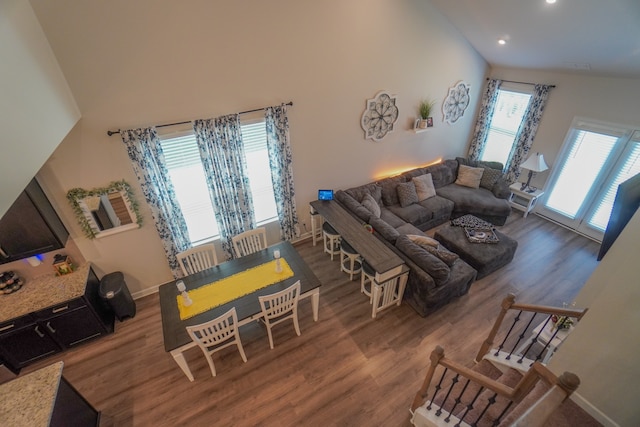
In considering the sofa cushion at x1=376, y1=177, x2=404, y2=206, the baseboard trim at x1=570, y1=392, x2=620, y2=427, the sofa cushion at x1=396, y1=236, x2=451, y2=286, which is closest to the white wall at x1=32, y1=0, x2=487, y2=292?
the sofa cushion at x1=376, y1=177, x2=404, y2=206

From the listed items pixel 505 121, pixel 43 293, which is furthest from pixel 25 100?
pixel 505 121

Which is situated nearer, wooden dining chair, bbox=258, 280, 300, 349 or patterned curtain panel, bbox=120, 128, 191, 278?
wooden dining chair, bbox=258, 280, 300, 349

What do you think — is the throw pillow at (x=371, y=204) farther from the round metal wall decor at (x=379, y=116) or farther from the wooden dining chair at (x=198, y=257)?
the wooden dining chair at (x=198, y=257)

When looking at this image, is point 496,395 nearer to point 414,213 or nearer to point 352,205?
point 352,205

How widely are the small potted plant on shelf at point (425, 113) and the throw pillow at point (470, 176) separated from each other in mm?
1543

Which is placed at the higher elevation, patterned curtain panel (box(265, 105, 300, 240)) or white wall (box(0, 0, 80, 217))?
white wall (box(0, 0, 80, 217))

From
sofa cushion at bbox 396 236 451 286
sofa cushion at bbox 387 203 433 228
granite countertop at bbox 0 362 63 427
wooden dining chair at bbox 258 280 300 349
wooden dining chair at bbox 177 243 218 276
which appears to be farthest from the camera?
sofa cushion at bbox 387 203 433 228

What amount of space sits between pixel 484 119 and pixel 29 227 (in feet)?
27.5

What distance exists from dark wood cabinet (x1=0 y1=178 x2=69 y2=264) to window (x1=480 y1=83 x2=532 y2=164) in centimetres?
834

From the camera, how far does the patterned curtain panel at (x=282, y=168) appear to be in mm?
4402

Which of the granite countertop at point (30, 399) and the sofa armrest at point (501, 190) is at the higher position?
the sofa armrest at point (501, 190)

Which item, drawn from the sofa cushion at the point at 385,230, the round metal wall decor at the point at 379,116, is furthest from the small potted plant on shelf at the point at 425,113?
the sofa cushion at the point at 385,230

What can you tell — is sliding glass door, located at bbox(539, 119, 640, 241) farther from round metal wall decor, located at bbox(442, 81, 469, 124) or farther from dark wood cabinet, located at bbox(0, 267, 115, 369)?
dark wood cabinet, located at bbox(0, 267, 115, 369)

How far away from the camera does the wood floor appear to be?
3.22 m
